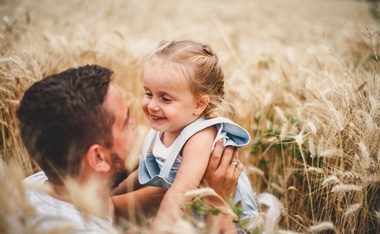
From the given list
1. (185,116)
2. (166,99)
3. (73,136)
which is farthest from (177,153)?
(73,136)

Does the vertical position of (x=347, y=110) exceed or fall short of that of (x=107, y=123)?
it falls short

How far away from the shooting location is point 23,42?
3.46 metres

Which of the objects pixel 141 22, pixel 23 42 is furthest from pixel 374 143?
pixel 141 22

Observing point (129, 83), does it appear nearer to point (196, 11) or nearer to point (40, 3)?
point (40, 3)

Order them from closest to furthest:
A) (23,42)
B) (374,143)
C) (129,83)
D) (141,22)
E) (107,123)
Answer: (107,123)
(374,143)
(23,42)
(129,83)
(141,22)

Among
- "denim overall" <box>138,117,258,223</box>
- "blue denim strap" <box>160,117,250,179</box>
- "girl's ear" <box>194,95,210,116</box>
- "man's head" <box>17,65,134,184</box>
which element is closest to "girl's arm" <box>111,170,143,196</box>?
A: "denim overall" <box>138,117,258,223</box>

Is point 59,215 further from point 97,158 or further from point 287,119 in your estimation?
point 287,119

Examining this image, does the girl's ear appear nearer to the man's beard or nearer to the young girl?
the young girl

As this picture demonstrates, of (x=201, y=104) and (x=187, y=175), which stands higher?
(x=201, y=104)

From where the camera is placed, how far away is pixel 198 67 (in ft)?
6.80

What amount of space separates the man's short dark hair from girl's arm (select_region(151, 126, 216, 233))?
1.77ft

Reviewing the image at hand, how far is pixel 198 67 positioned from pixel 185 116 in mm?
357

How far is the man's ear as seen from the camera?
5.07ft

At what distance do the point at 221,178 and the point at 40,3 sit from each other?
9.97m
